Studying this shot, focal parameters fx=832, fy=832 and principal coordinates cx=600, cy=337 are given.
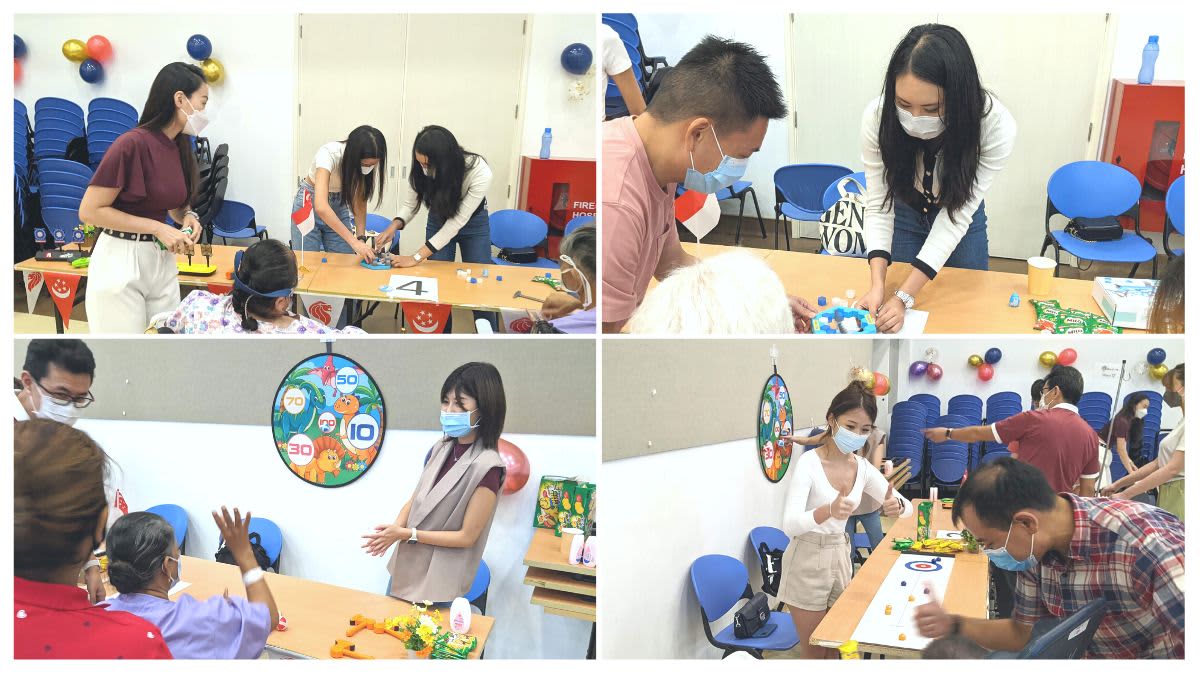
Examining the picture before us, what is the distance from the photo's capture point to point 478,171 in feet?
10.4

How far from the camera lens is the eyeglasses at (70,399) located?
7.06 feet

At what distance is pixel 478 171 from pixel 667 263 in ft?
3.84

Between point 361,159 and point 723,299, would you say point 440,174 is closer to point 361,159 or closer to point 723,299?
point 361,159

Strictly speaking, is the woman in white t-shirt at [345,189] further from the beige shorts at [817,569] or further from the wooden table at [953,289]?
the beige shorts at [817,569]

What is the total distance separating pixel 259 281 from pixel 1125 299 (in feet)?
7.53

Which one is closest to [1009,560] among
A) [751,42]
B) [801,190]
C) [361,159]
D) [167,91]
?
[801,190]

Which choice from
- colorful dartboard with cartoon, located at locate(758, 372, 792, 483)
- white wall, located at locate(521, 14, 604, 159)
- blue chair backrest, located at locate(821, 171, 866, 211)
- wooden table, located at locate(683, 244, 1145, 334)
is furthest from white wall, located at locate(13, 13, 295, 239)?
colorful dartboard with cartoon, located at locate(758, 372, 792, 483)

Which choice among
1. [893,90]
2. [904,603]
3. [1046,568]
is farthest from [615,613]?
[893,90]

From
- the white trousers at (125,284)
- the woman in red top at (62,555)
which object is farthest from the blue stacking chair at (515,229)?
the woman in red top at (62,555)

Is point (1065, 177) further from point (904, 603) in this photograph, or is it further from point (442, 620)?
point (442, 620)

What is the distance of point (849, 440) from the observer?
2.14 metres

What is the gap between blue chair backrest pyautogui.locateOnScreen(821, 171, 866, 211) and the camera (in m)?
2.58

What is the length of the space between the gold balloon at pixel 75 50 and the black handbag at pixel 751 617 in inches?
105

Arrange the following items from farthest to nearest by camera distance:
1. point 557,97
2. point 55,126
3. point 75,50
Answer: point 557,97
point 55,126
point 75,50
